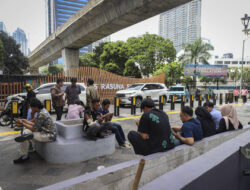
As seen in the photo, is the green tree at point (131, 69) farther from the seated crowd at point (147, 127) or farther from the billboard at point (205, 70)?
the seated crowd at point (147, 127)

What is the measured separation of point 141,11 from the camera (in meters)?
10.8

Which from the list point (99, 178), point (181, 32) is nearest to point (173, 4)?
point (99, 178)

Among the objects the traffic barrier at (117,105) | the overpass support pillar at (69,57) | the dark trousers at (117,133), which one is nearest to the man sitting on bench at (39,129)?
the dark trousers at (117,133)

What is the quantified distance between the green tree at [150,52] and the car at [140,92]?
19.2 m

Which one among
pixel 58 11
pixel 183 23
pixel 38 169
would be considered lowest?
pixel 38 169

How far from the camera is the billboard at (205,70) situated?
2758 centimetres

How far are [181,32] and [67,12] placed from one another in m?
93.7

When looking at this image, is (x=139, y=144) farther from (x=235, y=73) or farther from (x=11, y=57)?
(x=235, y=73)

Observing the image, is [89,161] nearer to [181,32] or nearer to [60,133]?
[60,133]

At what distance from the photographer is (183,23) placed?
155875 millimetres

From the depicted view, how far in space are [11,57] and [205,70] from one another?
97.3 feet

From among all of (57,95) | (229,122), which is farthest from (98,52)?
(229,122)

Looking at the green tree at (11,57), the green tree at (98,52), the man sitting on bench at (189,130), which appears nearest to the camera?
the man sitting on bench at (189,130)

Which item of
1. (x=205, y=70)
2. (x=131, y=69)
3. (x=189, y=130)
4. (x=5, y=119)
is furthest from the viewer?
(x=131, y=69)
